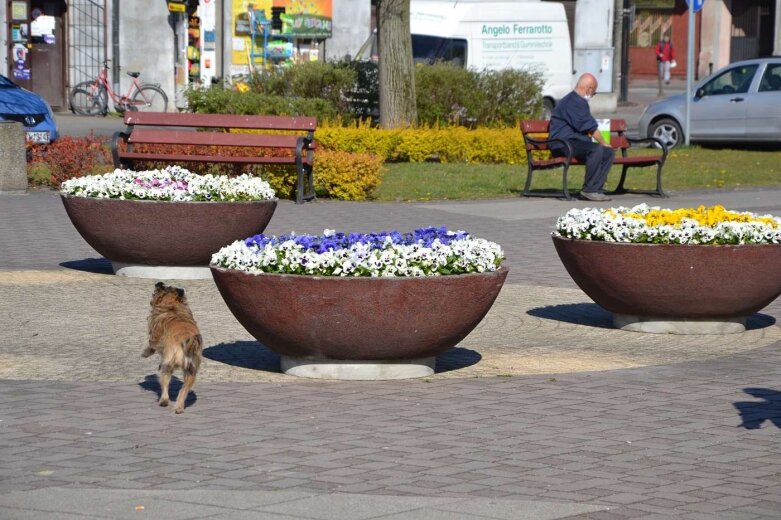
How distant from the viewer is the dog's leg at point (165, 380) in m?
7.07

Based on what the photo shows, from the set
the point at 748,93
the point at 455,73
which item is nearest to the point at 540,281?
the point at 455,73

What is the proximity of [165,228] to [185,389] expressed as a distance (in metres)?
4.25

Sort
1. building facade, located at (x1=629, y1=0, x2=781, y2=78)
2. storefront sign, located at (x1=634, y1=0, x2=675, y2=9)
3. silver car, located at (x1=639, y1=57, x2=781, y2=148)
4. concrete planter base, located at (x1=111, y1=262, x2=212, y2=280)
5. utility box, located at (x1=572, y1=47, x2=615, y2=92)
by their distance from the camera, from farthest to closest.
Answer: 1. storefront sign, located at (x1=634, y1=0, x2=675, y2=9)
2. building facade, located at (x1=629, y1=0, x2=781, y2=78)
3. utility box, located at (x1=572, y1=47, x2=615, y2=92)
4. silver car, located at (x1=639, y1=57, x2=781, y2=148)
5. concrete planter base, located at (x1=111, y1=262, x2=212, y2=280)

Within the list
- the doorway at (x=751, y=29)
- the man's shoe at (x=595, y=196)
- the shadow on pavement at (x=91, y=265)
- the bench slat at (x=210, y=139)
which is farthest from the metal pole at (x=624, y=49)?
the shadow on pavement at (x=91, y=265)

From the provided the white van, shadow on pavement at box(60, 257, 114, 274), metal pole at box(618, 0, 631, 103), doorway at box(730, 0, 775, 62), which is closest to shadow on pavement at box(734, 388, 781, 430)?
shadow on pavement at box(60, 257, 114, 274)

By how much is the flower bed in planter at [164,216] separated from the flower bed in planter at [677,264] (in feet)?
9.17

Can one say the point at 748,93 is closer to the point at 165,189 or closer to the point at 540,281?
the point at 540,281

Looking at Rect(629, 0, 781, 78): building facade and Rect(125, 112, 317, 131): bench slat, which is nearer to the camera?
Rect(125, 112, 317, 131): bench slat

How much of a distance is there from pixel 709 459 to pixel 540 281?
5.60 m

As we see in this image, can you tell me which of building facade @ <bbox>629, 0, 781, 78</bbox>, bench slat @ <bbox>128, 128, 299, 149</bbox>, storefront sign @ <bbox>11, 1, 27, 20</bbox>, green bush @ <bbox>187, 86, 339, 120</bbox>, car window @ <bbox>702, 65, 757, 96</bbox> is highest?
building facade @ <bbox>629, 0, 781, 78</bbox>

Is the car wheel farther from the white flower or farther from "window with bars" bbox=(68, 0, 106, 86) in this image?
the white flower

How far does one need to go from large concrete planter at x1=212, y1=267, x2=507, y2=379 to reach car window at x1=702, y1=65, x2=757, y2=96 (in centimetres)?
1886

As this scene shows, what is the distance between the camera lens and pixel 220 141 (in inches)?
656

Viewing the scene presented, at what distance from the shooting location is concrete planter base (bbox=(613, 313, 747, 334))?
9656 mm
